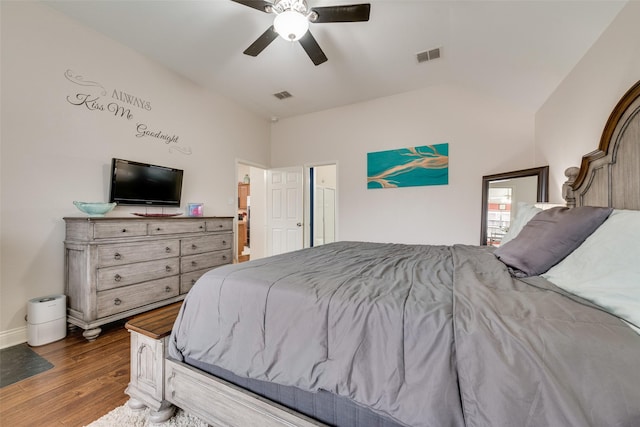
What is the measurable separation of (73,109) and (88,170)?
59 cm

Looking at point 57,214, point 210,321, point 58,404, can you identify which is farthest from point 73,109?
point 210,321

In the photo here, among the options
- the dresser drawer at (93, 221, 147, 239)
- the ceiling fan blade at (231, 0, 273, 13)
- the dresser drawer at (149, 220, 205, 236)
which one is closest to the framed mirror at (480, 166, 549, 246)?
the ceiling fan blade at (231, 0, 273, 13)

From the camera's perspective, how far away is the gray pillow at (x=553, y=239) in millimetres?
1232

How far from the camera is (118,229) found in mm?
2354

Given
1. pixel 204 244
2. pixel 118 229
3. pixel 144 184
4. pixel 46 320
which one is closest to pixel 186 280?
pixel 204 244

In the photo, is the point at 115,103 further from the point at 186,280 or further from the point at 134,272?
the point at 186,280

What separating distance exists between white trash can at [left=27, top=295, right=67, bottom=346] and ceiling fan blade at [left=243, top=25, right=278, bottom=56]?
2.85 meters

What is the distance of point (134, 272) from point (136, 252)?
0.64ft

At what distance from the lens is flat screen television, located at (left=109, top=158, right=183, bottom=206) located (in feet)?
8.87

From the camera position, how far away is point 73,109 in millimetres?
2463

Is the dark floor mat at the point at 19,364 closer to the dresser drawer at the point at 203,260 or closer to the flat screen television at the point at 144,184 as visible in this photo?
the dresser drawer at the point at 203,260

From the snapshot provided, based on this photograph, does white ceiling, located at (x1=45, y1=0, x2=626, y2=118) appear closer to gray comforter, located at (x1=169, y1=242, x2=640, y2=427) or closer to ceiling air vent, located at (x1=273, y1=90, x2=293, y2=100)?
ceiling air vent, located at (x1=273, y1=90, x2=293, y2=100)

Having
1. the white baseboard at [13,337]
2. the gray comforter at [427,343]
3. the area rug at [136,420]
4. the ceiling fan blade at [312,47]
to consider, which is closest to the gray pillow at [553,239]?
the gray comforter at [427,343]

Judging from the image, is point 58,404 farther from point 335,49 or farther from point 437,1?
point 437,1
